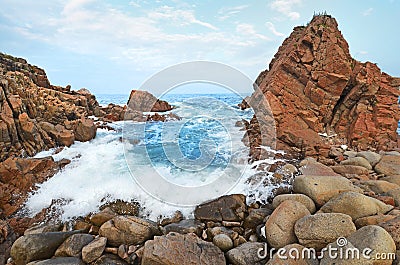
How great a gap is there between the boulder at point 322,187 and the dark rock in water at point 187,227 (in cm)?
253

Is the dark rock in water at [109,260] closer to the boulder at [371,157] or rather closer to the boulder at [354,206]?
the boulder at [354,206]

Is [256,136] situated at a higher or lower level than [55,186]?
higher

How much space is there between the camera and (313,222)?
4.31 metres

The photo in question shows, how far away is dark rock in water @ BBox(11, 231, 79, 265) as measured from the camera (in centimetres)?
465

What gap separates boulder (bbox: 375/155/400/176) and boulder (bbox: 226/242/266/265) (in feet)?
16.9

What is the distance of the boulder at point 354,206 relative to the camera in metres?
4.71

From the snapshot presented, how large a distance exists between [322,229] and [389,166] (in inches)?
198

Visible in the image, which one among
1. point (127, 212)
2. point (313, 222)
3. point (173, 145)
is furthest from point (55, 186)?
point (313, 222)

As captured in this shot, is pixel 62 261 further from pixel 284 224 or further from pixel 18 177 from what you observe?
pixel 284 224

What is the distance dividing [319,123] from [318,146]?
166 cm

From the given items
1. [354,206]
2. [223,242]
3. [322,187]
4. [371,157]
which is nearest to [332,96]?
[371,157]

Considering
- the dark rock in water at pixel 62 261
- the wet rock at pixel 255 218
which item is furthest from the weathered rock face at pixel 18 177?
the wet rock at pixel 255 218

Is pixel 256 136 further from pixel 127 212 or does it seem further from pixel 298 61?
pixel 127 212

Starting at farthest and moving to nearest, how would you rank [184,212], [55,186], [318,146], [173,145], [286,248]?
[173,145]
[318,146]
[55,186]
[184,212]
[286,248]
